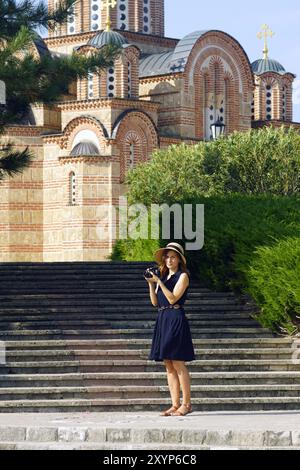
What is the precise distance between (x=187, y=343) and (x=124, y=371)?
240cm

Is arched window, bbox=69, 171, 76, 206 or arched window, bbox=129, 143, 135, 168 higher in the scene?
arched window, bbox=129, 143, 135, 168

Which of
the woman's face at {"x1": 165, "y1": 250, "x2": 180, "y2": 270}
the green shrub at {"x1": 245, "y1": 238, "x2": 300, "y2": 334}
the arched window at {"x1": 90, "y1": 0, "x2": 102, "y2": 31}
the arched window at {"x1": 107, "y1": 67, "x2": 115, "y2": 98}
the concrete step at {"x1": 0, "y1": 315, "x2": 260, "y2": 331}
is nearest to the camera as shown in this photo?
the woman's face at {"x1": 165, "y1": 250, "x2": 180, "y2": 270}

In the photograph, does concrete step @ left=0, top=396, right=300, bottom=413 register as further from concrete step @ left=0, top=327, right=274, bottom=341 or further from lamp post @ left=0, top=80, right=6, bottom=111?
lamp post @ left=0, top=80, right=6, bottom=111

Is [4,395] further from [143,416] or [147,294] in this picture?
[147,294]

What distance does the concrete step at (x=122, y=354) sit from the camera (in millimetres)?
16203

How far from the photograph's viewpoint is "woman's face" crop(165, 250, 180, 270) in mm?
13961

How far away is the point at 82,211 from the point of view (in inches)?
1590

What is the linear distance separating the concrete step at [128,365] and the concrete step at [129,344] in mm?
441

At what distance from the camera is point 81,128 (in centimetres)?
4159

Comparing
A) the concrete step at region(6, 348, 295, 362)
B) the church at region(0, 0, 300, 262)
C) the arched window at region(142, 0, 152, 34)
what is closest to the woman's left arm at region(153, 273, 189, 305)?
the concrete step at region(6, 348, 295, 362)

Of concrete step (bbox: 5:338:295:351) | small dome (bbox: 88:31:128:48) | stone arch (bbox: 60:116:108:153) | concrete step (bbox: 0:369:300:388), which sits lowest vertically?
concrete step (bbox: 0:369:300:388)

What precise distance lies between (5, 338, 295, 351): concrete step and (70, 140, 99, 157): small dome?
23858 millimetres

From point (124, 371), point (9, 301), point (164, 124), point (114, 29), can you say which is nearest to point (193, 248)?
point (9, 301)

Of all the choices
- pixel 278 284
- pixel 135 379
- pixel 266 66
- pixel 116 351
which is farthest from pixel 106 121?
pixel 135 379
